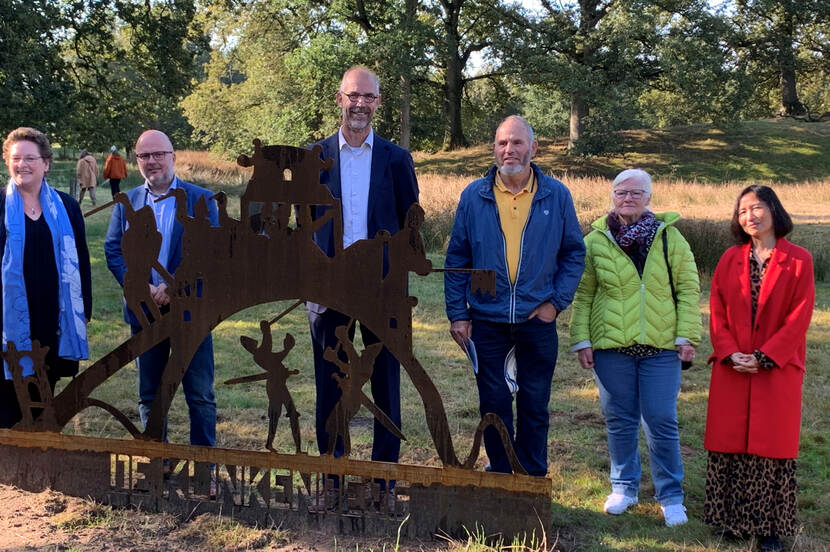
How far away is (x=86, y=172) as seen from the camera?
18.1 m

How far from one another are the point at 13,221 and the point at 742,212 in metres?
3.50

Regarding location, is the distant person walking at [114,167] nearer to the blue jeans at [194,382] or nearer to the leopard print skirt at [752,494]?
the blue jeans at [194,382]

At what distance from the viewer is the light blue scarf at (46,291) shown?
150 inches

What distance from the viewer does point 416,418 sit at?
18.0 feet

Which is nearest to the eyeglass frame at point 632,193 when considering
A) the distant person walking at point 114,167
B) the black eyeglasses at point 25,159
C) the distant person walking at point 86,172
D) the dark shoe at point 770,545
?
the dark shoe at point 770,545

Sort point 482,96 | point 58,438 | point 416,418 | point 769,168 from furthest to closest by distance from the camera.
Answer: point 482,96 < point 769,168 < point 416,418 < point 58,438

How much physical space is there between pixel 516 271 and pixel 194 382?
69.0 inches

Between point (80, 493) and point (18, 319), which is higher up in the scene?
point (18, 319)

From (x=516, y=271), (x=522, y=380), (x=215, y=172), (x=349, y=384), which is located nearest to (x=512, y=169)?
(x=516, y=271)

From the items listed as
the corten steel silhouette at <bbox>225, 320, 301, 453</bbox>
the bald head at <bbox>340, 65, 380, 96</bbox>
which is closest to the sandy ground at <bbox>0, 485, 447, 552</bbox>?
the corten steel silhouette at <bbox>225, 320, 301, 453</bbox>

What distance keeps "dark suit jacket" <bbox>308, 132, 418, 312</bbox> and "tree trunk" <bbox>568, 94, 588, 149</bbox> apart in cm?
2531

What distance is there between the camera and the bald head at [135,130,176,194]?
3758 millimetres


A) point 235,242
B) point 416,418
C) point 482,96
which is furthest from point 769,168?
point 235,242

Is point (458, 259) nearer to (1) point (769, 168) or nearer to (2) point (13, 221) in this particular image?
(2) point (13, 221)
